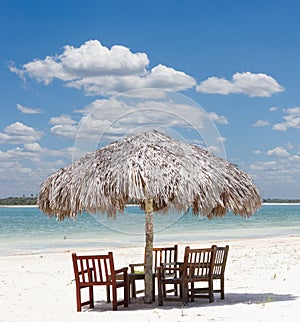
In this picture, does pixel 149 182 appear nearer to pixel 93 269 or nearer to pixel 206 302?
pixel 93 269

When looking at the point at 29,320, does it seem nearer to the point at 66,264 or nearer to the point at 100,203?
the point at 100,203

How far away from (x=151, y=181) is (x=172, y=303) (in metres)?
1.85

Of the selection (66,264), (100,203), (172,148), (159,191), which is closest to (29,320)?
(100,203)

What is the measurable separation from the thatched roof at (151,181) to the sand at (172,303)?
1203 millimetres

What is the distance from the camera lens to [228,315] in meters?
7.63

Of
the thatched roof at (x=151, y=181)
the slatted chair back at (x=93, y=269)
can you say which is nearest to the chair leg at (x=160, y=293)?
the slatted chair back at (x=93, y=269)

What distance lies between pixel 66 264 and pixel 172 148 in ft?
25.6

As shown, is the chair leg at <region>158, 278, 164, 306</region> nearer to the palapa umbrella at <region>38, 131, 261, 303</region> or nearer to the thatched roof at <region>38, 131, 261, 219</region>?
the palapa umbrella at <region>38, 131, 261, 303</region>

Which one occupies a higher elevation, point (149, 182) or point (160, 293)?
point (149, 182)

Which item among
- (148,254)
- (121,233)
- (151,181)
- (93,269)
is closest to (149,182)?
(151,181)

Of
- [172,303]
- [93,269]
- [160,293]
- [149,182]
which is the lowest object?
[172,303]

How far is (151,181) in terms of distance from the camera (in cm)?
789

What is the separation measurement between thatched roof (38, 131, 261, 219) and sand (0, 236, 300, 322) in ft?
3.95

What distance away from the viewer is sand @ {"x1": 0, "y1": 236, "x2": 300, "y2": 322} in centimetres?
772
